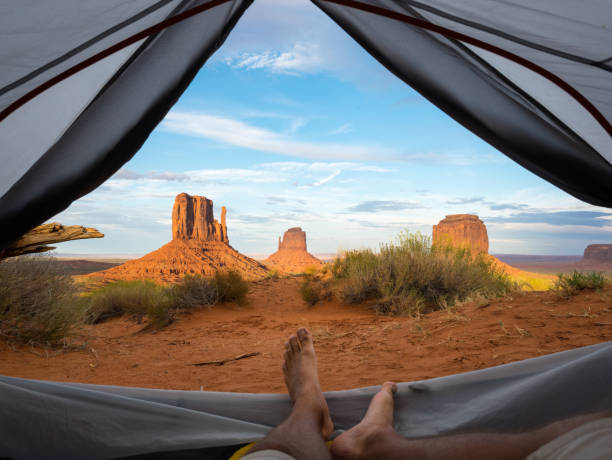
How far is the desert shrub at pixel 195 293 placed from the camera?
9.83 m

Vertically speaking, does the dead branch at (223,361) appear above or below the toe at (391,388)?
below

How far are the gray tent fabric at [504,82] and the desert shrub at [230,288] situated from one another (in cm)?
910

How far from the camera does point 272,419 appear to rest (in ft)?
6.66

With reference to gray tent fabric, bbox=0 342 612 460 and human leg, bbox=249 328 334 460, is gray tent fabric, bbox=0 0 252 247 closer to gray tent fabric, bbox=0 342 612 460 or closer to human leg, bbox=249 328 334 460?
gray tent fabric, bbox=0 342 612 460

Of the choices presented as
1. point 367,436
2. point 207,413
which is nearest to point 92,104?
point 207,413

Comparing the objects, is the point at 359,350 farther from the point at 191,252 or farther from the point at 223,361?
the point at 191,252

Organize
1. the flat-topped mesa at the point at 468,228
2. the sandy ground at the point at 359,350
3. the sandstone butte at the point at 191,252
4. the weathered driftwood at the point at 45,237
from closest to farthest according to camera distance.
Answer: the sandy ground at the point at 359,350 → the weathered driftwood at the point at 45,237 → the sandstone butte at the point at 191,252 → the flat-topped mesa at the point at 468,228

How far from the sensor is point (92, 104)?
1.95 m

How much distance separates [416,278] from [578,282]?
3547 millimetres

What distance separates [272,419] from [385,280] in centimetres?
661

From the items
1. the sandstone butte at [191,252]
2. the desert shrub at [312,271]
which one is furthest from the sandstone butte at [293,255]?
the desert shrub at [312,271]

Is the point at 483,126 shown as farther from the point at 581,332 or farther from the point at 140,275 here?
the point at 140,275

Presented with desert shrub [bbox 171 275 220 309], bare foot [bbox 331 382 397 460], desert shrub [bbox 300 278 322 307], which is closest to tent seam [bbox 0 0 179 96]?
bare foot [bbox 331 382 397 460]

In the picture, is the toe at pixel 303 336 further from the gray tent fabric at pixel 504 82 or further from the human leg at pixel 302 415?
the gray tent fabric at pixel 504 82
